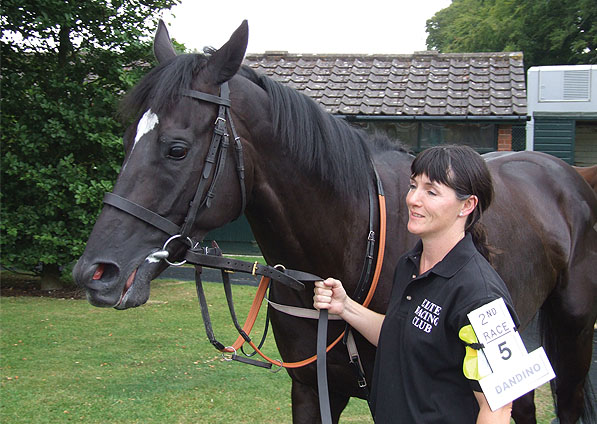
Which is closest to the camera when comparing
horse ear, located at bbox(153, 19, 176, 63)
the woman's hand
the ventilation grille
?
the woman's hand

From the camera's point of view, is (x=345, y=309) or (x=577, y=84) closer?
(x=345, y=309)

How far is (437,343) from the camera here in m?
1.69

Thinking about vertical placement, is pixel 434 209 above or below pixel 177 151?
below

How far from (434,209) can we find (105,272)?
114 cm

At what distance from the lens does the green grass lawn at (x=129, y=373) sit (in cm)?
460

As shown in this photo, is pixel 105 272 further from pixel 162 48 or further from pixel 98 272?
pixel 162 48

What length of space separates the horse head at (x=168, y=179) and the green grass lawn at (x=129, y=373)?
2.88 m

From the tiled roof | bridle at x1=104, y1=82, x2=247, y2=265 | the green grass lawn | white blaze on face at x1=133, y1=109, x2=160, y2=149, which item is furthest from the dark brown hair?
the tiled roof

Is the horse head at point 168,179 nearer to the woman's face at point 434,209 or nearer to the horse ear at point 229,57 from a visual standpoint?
the horse ear at point 229,57

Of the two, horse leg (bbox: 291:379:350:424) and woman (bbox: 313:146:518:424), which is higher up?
woman (bbox: 313:146:518:424)

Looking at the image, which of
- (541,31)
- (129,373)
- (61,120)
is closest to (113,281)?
(129,373)

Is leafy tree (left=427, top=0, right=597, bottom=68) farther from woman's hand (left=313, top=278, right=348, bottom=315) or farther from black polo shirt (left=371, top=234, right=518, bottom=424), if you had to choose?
black polo shirt (left=371, top=234, right=518, bottom=424)

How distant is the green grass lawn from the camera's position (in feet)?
15.1

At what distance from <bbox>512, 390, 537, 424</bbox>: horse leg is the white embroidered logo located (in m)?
2.09
